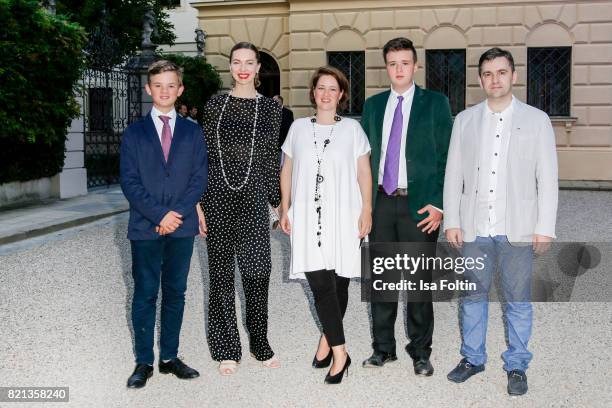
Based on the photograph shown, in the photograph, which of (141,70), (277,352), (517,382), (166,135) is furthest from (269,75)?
(517,382)

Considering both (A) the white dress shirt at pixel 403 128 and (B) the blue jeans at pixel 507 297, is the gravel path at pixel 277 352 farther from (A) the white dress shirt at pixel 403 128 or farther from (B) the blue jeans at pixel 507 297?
(A) the white dress shirt at pixel 403 128

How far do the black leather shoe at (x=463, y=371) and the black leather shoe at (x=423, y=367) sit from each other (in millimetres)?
118

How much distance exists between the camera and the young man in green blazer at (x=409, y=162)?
4.52 m

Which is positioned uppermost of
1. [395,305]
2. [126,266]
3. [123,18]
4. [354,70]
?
[123,18]

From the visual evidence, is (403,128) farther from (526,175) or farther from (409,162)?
(526,175)

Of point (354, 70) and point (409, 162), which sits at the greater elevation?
point (354, 70)

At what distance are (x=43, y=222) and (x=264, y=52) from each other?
1169cm

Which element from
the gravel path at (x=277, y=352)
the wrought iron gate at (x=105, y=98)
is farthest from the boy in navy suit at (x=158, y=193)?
the wrought iron gate at (x=105, y=98)

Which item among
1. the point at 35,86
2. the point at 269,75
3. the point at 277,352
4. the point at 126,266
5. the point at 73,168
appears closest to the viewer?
the point at 277,352

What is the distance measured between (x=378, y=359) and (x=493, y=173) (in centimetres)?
139

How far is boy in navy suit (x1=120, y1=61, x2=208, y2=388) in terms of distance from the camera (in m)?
4.37

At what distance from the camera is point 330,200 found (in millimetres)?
4414

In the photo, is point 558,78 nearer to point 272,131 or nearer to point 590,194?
point 590,194

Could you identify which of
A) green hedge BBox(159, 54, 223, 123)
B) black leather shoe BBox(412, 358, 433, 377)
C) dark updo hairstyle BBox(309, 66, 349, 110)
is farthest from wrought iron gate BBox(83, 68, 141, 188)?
black leather shoe BBox(412, 358, 433, 377)
